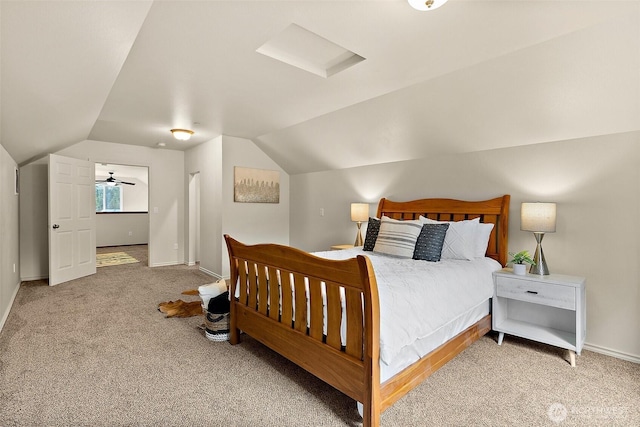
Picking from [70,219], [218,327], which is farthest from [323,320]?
[70,219]

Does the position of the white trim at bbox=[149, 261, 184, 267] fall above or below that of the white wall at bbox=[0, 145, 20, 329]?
below

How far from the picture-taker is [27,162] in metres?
4.96

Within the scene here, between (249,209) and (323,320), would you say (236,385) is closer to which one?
(323,320)

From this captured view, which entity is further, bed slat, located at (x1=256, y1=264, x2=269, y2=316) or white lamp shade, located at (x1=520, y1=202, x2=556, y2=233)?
white lamp shade, located at (x1=520, y1=202, x2=556, y2=233)

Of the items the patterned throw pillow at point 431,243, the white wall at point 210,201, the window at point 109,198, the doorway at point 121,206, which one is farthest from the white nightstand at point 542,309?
the window at point 109,198

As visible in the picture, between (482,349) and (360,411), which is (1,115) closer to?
(360,411)

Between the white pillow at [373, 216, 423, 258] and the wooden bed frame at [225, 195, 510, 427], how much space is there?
0.85 meters

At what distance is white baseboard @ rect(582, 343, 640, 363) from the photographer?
2.52 metres

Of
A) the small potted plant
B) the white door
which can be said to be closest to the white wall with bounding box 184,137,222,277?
the white door

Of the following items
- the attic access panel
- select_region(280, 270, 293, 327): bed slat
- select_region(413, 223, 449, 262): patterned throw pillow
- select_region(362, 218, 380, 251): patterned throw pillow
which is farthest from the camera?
select_region(362, 218, 380, 251): patterned throw pillow

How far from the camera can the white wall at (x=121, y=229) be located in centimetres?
895

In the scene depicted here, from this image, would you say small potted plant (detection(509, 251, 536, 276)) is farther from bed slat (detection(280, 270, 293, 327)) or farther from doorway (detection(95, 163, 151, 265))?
doorway (detection(95, 163, 151, 265))

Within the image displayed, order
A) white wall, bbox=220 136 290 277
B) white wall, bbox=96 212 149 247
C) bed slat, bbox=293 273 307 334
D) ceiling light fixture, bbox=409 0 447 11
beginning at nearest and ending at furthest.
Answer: ceiling light fixture, bbox=409 0 447 11, bed slat, bbox=293 273 307 334, white wall, bbox=220 136 290 277, white wall, bbox=96 212 149 247

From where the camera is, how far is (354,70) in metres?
2.77
